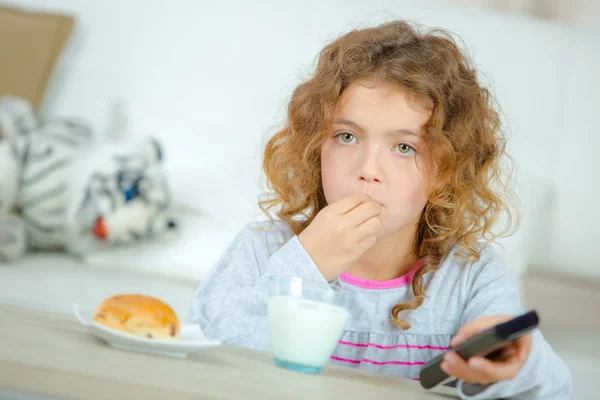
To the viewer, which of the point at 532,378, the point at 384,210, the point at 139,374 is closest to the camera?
the point at 139,374

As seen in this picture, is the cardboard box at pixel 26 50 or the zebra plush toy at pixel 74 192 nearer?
the zebra plush toy at pixel 74 192

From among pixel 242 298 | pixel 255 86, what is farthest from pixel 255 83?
pixel 242 298

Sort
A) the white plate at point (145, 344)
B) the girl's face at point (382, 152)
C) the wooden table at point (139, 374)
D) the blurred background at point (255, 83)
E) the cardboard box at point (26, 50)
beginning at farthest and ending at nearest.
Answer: the cardboard box at point (26, 50) < the blurred background at point (255, 83) < the girl's face at point (382, 152) < the white plate at point (145, 344) < the wooden table at point (139, 374)

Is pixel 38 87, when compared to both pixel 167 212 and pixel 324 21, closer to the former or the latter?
pixel 167 212

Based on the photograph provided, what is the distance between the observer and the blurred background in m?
2.26

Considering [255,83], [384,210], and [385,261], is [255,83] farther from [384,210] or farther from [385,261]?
[384,210]

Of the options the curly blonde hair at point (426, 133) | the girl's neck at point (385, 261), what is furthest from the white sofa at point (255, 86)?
the girl's neck at point (385, 261)

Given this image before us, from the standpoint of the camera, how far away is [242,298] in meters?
1.00

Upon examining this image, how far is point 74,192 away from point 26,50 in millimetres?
614

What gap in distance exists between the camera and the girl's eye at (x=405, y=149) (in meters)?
1.16

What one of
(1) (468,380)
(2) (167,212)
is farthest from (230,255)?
(2) (167,212)

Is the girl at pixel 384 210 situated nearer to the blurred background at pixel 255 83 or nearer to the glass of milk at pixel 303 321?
the glass of milk at pixel 303 321

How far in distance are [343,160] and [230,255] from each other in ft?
0.83

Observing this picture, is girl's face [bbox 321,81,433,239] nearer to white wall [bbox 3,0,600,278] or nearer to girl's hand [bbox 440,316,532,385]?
girl's hand [bbox 440,316,532,385]
